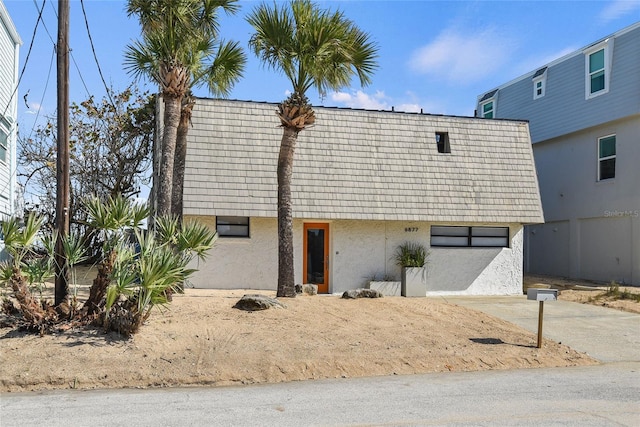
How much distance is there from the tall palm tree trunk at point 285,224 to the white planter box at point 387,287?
12.2 feet

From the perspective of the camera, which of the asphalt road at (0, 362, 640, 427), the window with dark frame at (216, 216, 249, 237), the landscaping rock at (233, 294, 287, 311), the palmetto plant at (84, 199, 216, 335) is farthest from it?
the window with dark frame at (216, 216, 249, 237)

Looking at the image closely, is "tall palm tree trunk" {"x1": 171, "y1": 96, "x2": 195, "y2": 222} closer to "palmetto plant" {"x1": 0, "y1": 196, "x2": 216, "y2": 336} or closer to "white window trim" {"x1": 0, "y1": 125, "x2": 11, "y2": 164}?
"palmetto plant" {"x1": 0, "y1": 196, "x2": 216, "y2": 336}

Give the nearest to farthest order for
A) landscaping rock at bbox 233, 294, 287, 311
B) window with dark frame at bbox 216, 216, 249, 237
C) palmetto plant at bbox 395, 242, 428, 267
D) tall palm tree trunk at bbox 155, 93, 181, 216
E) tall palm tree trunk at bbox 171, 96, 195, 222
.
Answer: landscaping rock at bbox 233, 294, 287, 311 < tall palm tree trunk at bbox 155, 93, 181, 216 < tall palm tree trunk at bbox 171, 96, 195, 222 < window with dark frame at bbox 216, 216, 249, 237 < palmetto plant at bbox 395, 242, 428, 267

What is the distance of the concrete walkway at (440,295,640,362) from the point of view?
10.1 meters

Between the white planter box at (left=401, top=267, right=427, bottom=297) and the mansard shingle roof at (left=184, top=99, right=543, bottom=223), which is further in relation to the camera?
the white planter box at (left=401, top=267, right=427, bottom=297)

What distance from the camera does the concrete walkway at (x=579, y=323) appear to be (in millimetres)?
10086

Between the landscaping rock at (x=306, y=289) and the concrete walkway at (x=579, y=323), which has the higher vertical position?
the landscaping rock at (x=306, y=289)

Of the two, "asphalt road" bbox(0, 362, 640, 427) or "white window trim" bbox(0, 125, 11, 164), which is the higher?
"white window trim" bbox(0, 125, 11, 164)

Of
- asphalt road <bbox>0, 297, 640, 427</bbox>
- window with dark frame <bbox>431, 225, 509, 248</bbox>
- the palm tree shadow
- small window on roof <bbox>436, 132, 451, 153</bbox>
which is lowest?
asphalt road <bbox>0, 297, 640, 427</bbox>

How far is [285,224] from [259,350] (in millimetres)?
4174

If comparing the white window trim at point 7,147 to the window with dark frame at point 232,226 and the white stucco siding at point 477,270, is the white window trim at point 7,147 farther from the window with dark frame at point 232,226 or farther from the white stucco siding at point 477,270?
the white stucco siding at point 477,270

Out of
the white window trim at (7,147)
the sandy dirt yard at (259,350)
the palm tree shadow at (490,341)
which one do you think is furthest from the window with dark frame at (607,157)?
the white window trim at (7,147)

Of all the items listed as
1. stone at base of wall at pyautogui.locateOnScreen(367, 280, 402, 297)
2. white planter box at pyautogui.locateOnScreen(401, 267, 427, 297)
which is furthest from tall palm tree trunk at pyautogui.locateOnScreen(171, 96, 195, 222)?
white planter box at pyautogui.locateOnScreen(401, 267, 427, 297)

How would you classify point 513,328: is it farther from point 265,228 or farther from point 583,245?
point 583,245
